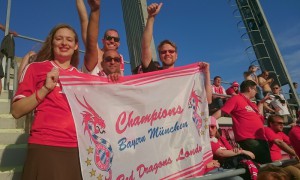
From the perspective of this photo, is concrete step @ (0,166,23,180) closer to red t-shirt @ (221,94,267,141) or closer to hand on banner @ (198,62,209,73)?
hand on banner @ (198,62,209,73)

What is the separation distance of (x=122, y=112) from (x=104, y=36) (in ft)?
4.66

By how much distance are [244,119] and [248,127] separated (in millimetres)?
148

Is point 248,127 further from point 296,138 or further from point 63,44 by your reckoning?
point 63,44

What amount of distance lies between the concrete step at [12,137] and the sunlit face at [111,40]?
141cm

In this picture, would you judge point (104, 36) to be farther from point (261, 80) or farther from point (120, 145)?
point (261, 80)

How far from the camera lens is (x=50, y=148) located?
194 cm

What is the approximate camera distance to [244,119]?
16.4 feet

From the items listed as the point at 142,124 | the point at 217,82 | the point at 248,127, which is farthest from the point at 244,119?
the point at 217,82

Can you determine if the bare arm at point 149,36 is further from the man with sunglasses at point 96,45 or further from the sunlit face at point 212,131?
the sunlit face at point 212,131

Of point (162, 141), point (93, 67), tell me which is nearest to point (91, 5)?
point (93, 67)

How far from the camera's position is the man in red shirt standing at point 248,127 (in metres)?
4.78

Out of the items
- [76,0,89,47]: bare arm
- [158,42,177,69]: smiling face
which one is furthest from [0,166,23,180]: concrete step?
[158,42,177,69]: smiling face

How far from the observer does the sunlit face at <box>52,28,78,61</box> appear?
2344 mm

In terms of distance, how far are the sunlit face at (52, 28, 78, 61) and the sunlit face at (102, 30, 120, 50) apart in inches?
49.1
